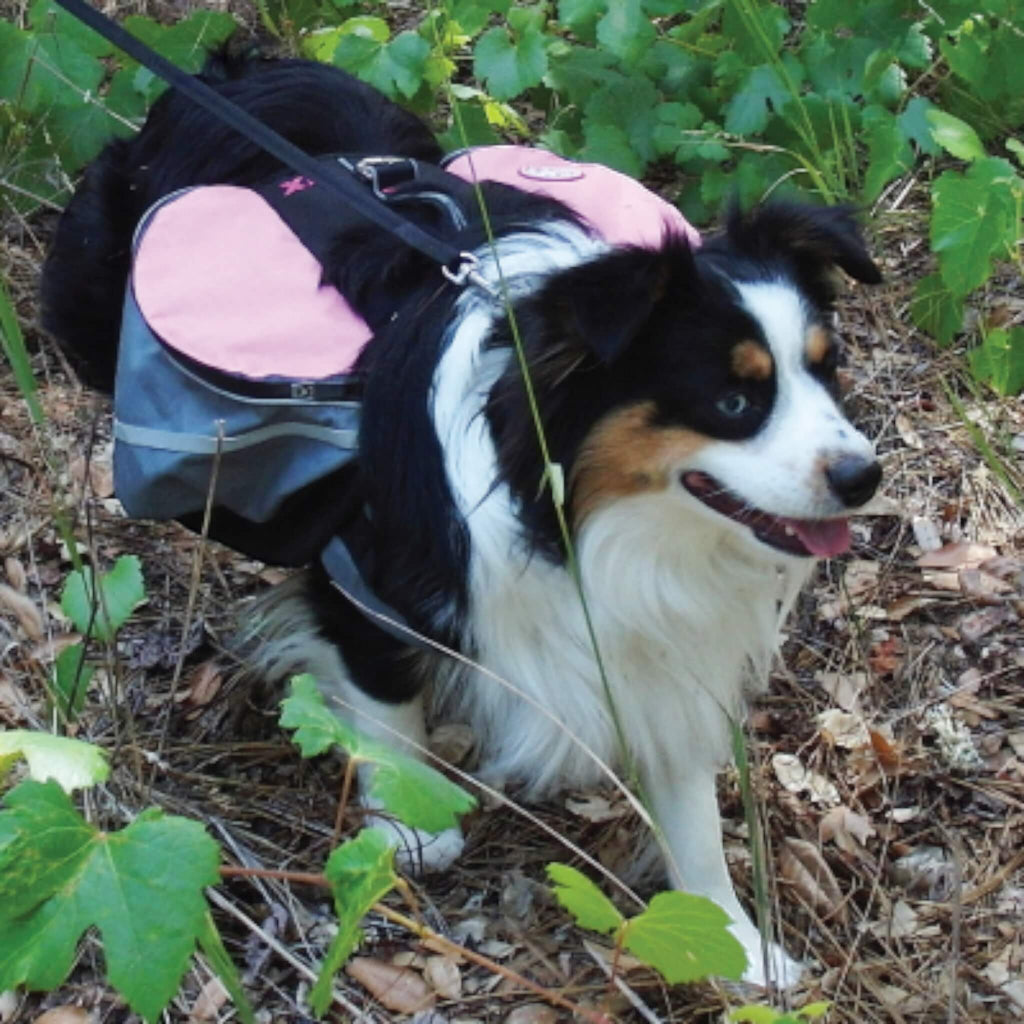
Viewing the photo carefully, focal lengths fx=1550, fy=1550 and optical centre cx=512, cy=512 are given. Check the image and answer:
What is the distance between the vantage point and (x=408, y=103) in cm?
395

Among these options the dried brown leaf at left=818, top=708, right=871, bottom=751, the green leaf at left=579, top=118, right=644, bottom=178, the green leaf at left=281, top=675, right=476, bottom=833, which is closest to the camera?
the green leaf at left=281, top=675, right=476, bottom=833

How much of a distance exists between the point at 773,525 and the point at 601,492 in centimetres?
24

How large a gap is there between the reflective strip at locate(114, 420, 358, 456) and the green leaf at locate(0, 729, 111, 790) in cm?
94

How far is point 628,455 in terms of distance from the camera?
2119 millimetres

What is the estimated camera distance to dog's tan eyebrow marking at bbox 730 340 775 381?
2043 mm

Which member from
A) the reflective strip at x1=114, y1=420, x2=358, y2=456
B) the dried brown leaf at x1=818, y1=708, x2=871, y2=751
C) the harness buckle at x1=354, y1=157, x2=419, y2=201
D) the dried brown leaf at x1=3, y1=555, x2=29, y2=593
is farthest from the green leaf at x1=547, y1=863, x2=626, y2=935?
the dried brown leaf at x1=3, y1=555, x2=29, y2=593

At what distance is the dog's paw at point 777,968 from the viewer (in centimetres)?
222

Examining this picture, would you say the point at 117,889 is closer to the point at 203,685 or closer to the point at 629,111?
the point at 203,685

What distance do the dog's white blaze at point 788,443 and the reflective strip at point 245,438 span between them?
0.56 metres

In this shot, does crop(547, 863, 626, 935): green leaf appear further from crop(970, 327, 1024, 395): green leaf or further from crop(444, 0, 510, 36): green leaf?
crop(444, 0, 510, 36): green leaf

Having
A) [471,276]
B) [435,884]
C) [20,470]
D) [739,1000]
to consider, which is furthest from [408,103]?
[739,1000]

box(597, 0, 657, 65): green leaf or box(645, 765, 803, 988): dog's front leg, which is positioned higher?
box(597, 0, 657, 65): green leaf

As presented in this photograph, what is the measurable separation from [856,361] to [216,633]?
5.53 ft

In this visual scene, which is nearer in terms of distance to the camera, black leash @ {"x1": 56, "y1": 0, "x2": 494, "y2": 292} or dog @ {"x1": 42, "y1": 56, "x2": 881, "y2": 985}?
dog @ {"x1": 42, "y1": 56, "x2": 881, "y2": 985}
